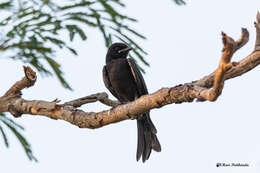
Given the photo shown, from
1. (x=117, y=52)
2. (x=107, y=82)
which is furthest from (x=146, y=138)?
(x=117, y=52)

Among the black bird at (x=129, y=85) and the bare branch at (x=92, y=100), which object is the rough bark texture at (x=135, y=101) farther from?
the black bird at (x=129, y=85)

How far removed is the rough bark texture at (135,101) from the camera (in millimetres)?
2424

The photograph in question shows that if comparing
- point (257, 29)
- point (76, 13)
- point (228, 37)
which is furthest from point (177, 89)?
point (76, 13)

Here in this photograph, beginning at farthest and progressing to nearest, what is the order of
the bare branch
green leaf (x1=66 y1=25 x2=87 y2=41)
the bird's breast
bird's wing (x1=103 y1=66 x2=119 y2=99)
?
bird's wing (x1=103 y1=66 x2=119 y2=99) < the bird's breast < the bare branch < green leaf (x1=66 y1=25 x2=87 y2=41)

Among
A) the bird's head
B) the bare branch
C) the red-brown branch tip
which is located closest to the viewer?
the red-brown branch tip

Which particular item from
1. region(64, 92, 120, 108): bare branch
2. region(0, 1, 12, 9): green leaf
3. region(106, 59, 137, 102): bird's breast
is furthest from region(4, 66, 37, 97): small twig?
region(106, 59, 137, 102): bird's breast

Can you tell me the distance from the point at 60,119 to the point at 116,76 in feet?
7.05

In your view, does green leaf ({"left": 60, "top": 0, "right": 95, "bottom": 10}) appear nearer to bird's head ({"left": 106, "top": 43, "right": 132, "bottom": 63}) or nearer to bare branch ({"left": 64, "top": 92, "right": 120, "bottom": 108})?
bare branch ({"left": 64, "top": 92, "right": 120, "bottom": 108})

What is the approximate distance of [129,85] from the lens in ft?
19.9

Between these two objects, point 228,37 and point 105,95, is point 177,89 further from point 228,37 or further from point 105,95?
point 105,95

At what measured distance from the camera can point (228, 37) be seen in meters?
2.22

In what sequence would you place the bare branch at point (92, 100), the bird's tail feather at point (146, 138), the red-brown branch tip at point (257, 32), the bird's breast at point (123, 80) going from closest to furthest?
1. the red-brown branch tip at point (257, 32)
2. the bare branch at point (92, 100)
3. the bird's tail feather at point (146, 138)
4. the bird's breast at point (123, 80)

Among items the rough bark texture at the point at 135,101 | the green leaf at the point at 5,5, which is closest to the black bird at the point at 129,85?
the rough bark texture at the point at 135,101

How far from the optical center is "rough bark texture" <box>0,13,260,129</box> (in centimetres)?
242
